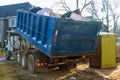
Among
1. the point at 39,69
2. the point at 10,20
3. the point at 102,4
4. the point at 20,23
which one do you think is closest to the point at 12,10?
the point at 10,20

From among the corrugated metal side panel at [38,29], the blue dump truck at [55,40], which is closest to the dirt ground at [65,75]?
the blue dump truck at [55,40]

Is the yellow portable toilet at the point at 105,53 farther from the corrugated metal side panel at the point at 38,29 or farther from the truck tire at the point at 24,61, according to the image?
the truck tire at the point at 24,61

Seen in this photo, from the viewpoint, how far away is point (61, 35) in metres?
10.6

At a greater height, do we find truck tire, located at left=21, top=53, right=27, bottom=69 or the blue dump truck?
the blue dump truck

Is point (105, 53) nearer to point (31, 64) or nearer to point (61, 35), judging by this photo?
point (61, 35)

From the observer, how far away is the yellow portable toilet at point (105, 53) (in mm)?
13414

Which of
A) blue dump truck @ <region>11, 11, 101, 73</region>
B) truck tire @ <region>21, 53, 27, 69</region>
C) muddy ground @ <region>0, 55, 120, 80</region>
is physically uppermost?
blue dump truck @ <region>11, 11, 101, 73</region>

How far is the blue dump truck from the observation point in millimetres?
10445

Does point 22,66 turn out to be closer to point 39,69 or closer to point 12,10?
point 39,69

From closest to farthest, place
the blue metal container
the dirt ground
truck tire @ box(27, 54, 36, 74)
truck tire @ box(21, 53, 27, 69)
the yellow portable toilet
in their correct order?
the blue metal container
the dirt ground
truck tire @ box(27, 54, 36, 74)
truck tire @ box(21, 53, 27, 69)
the yellow portable toilet

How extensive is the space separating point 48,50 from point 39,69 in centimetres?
174

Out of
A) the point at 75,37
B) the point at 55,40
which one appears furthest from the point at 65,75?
the point at 55,40

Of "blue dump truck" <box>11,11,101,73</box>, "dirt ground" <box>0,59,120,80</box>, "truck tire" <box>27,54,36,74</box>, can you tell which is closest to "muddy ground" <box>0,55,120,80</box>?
"dirt ground" <box>0,59,120,80</box>

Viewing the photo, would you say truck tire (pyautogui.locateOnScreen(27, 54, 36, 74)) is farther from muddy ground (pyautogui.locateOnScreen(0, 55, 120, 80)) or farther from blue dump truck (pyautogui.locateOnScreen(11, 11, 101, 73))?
muddy ground (pyautogui.locateOnScreen(0, 55, 120, 80))
